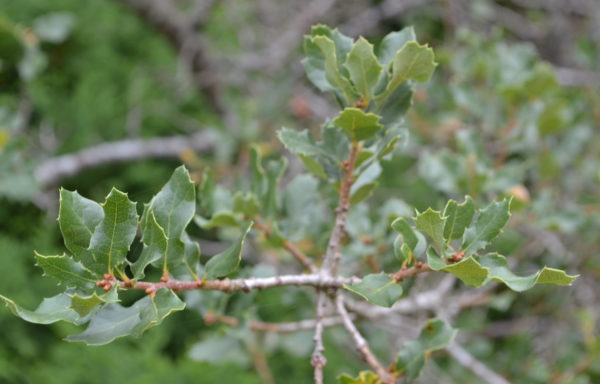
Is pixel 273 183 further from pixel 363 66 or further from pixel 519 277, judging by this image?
pixel 519 277

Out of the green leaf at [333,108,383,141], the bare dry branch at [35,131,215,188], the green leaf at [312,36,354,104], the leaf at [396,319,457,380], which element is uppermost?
the green leaf at [312,36,354,104]

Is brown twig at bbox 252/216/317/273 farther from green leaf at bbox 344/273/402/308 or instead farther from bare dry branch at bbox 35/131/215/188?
bare dry branch at bbox 35/131/215/188

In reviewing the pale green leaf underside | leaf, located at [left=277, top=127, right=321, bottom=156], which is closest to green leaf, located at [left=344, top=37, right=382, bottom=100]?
leaf, located at [left=277, top=127, right=321, bottom=156]

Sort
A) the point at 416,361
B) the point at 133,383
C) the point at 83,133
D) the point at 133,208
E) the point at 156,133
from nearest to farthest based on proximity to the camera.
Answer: the point at 133,208, the point at 416,361, the point at 133,383, the point at 83,133, the point at 156,133

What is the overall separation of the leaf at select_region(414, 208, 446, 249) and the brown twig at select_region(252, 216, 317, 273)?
28 cm

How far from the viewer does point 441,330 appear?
848mm

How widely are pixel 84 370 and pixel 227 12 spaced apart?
1742 millimetres

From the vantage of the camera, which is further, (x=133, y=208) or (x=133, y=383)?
(x=133, y=383)

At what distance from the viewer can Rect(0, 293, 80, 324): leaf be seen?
2.02 feet

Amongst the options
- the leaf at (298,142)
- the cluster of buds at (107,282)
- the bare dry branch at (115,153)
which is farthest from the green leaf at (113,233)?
the bare dry branch at (115,153)

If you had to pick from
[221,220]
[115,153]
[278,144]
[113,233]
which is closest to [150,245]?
[113,233]

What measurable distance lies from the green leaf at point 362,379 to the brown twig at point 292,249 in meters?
0.19

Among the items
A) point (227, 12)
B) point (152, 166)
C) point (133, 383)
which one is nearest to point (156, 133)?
point (152, 166)

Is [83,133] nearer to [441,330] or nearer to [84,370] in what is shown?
[84,370]
